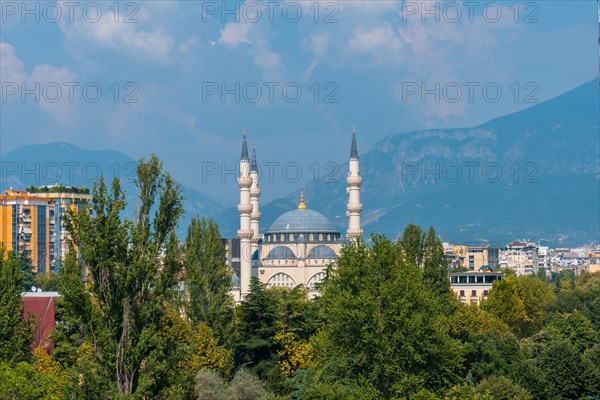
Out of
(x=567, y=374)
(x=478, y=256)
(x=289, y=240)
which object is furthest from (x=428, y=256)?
(x=478, y=256)

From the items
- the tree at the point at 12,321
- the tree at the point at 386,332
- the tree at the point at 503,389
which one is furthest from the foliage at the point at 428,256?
the tree at the point at 12,321

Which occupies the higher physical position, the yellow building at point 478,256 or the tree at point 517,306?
the yellow building at point 478,256

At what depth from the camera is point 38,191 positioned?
11775 cm

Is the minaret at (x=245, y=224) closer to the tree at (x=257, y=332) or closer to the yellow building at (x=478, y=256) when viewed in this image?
the tree at (x=257, y=332)

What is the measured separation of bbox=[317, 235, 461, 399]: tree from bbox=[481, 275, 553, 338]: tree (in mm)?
38168

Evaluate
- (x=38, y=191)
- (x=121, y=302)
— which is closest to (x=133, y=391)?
(x=121, y=302)

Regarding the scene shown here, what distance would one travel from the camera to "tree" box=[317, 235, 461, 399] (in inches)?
1576

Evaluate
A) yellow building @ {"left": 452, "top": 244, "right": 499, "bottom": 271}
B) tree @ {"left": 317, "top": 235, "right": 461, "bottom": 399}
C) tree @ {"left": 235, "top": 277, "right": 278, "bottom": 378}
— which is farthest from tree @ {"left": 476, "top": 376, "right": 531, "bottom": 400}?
yellow building @ {"left": 452, "top": 244, "right": 499, "bottom": 271}

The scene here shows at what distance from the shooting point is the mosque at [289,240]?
99.1 m

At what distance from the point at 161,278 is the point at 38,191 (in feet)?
288

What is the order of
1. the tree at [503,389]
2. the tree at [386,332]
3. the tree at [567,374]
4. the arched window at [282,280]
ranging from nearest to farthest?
the tree at [386,332]
the tree at [503,389]
the tree at [567,374]
the arched window at [282,280]

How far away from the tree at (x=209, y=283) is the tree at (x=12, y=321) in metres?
14.2

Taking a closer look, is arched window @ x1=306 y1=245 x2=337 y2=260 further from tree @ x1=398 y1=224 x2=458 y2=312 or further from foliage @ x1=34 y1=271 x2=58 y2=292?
tree @ x1=398 y1=224 x2=458 y2=312

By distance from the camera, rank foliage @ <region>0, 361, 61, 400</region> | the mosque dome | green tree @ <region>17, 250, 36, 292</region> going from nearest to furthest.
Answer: foliage @ <region>0, 361, 61, 400</region> → green tree @ <region>17, 250, 36, 292</region> → the mosque dome
